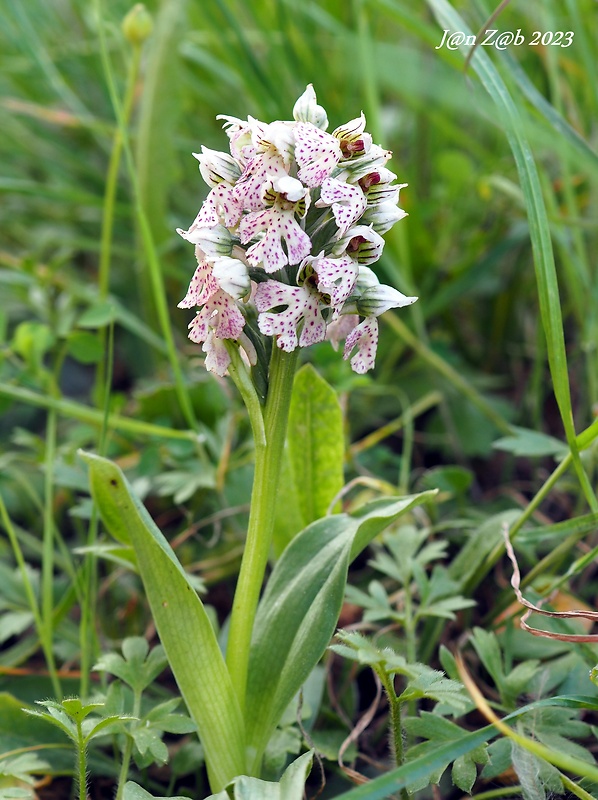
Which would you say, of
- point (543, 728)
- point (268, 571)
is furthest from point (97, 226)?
point (543, 728)

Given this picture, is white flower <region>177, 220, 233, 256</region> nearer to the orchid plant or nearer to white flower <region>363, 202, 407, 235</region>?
the orchid plant

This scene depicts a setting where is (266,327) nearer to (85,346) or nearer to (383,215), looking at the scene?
(383,215)

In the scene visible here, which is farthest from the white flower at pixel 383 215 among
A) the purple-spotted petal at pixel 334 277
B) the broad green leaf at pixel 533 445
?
the broad green leaf at pixel 533 445

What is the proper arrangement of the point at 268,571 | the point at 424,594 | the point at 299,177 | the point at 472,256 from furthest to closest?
1. the point at 472,256
2. the point at 268,571
3. the point at 424,594
4. the point at 299,177

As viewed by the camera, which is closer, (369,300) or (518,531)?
(369,300)

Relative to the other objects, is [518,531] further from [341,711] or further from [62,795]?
[62,795]

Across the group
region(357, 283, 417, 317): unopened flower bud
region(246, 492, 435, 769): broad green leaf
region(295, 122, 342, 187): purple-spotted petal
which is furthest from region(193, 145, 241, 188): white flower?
region(246, 492, 435, 769): broad green leaf

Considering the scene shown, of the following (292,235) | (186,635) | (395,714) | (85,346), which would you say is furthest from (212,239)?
(85,346)
